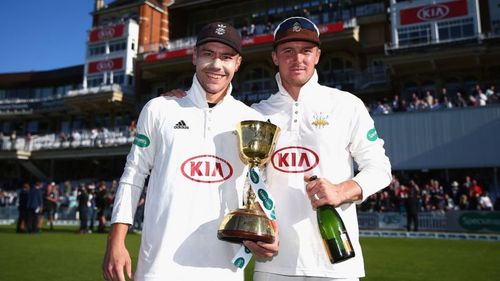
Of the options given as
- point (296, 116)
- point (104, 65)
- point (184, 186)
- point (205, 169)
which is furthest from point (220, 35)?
point (104, 65)

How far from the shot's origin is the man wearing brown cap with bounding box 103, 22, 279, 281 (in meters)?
2.24

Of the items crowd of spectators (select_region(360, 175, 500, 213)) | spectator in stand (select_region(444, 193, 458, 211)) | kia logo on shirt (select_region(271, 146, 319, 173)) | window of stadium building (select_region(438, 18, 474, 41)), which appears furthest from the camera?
window of stadium building (select_region(438, 18, 474, 41))

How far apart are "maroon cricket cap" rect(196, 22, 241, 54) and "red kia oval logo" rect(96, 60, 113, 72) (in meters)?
40.0

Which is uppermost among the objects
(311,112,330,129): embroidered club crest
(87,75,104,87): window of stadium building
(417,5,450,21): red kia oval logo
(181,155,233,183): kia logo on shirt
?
(417,5,450,21): red kia oval logo

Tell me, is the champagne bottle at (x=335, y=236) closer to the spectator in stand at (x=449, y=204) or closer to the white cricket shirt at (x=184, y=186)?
the white cricket shirt at (x=184, y=186)

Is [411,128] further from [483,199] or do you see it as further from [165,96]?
[165,96]

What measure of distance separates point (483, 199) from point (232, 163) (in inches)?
667

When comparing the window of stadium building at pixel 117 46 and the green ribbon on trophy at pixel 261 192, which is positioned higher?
the window of stadium building at pixel 117 46

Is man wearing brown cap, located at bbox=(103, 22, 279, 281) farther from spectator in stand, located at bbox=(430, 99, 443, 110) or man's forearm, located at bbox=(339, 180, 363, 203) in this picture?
spectator in stand, located at bbox=(430, 99, 443, 110)

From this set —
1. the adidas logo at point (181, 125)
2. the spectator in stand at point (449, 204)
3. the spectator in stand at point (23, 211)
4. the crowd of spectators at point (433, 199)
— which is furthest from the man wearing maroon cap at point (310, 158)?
the spectator in stand at point (449, 204)

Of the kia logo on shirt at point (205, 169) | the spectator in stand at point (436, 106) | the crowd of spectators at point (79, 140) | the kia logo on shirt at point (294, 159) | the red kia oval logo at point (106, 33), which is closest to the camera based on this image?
the kia logo on shirt at point (205, 169)

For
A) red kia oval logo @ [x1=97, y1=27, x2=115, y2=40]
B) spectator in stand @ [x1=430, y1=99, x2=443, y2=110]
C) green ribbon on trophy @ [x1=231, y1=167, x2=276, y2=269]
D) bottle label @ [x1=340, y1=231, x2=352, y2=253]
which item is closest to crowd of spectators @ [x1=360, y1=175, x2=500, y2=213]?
spectator in stand @ [x1=430, y1=99, x2=443, y2=110]

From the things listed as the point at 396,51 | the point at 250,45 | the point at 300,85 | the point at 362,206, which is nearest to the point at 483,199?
the point at 362,206

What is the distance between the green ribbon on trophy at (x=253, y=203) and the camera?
2162 mm
